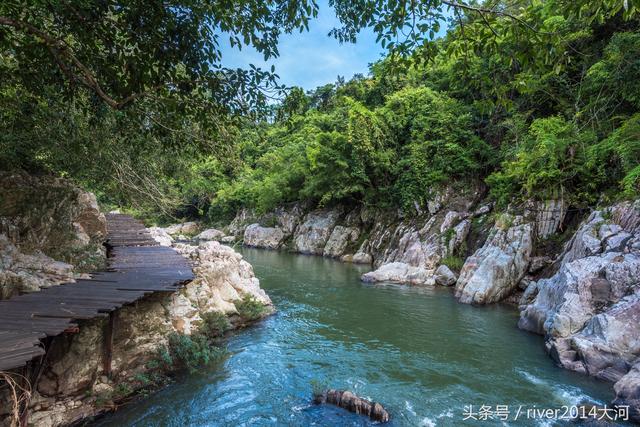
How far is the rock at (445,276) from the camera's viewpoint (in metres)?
17.9

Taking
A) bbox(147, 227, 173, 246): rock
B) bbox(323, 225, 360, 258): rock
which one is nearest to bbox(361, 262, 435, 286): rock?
bbox(323, 225, 360, 258): rock

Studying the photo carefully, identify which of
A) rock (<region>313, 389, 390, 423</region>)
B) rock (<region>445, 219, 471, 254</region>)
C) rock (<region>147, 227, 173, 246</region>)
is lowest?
rock (<region>313, 389, 390, 423</region>)

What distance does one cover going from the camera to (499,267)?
14.6 metres

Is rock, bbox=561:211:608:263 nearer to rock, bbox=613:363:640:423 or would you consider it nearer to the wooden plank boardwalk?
rock, bbox=613:363:640:423

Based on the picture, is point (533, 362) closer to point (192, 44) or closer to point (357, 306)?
point (357, 306)

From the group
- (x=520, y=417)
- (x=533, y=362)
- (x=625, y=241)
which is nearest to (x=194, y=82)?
(x=520, y=417)

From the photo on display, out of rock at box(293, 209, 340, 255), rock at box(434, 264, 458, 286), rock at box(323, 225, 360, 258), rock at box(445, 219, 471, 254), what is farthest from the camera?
rock at box(293, 209, 340, 255)

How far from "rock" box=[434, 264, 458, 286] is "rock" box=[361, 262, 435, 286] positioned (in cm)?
30

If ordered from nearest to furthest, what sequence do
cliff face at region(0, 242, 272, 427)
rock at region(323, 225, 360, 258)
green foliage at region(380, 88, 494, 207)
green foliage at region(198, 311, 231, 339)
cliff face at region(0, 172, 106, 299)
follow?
cliff face at region(0, 242, 272, 427)
cliff face at region(0, 172, 106, 299)
green foliage at region(198, 311, 231, 339)
green foliage at region(380, 88, 494, 207)
rock at region(323, 225, 360, 258)

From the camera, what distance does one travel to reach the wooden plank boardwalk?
15.4ft

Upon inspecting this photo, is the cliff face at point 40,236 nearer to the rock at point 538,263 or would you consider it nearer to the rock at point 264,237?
the rock at point 538,263

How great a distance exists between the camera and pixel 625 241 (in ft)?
33.5

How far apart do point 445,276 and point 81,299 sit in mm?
15916

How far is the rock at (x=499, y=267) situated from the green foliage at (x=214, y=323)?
9731 mm
